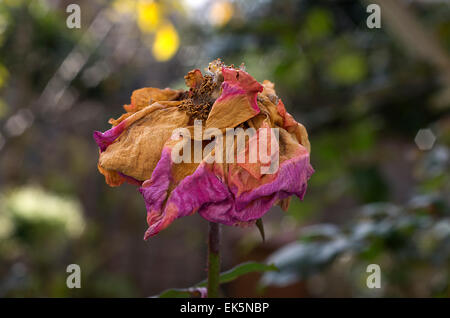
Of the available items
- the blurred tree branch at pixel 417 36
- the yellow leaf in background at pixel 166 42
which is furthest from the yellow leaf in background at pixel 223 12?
the blurred tree branch at pixel 417 36

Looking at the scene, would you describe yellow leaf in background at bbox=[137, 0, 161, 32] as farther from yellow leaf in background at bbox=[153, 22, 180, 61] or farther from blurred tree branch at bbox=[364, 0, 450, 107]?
blurred tree branch at bbox=[364, 0, 450, 107]

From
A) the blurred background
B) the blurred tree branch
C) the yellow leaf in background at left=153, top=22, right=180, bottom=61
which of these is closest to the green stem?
the blurred background

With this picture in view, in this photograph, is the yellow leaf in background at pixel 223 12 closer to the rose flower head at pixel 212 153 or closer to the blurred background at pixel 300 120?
the blurred background at pixel 300 120

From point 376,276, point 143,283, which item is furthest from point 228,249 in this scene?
point 376,276

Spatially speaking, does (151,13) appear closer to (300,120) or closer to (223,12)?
(223,12)

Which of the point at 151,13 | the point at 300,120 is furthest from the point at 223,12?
the point at 300,120

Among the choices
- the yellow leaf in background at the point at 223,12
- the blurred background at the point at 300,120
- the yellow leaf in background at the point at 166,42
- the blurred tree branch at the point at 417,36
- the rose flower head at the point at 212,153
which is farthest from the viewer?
the yellow leaf in background at the point at 223,12
